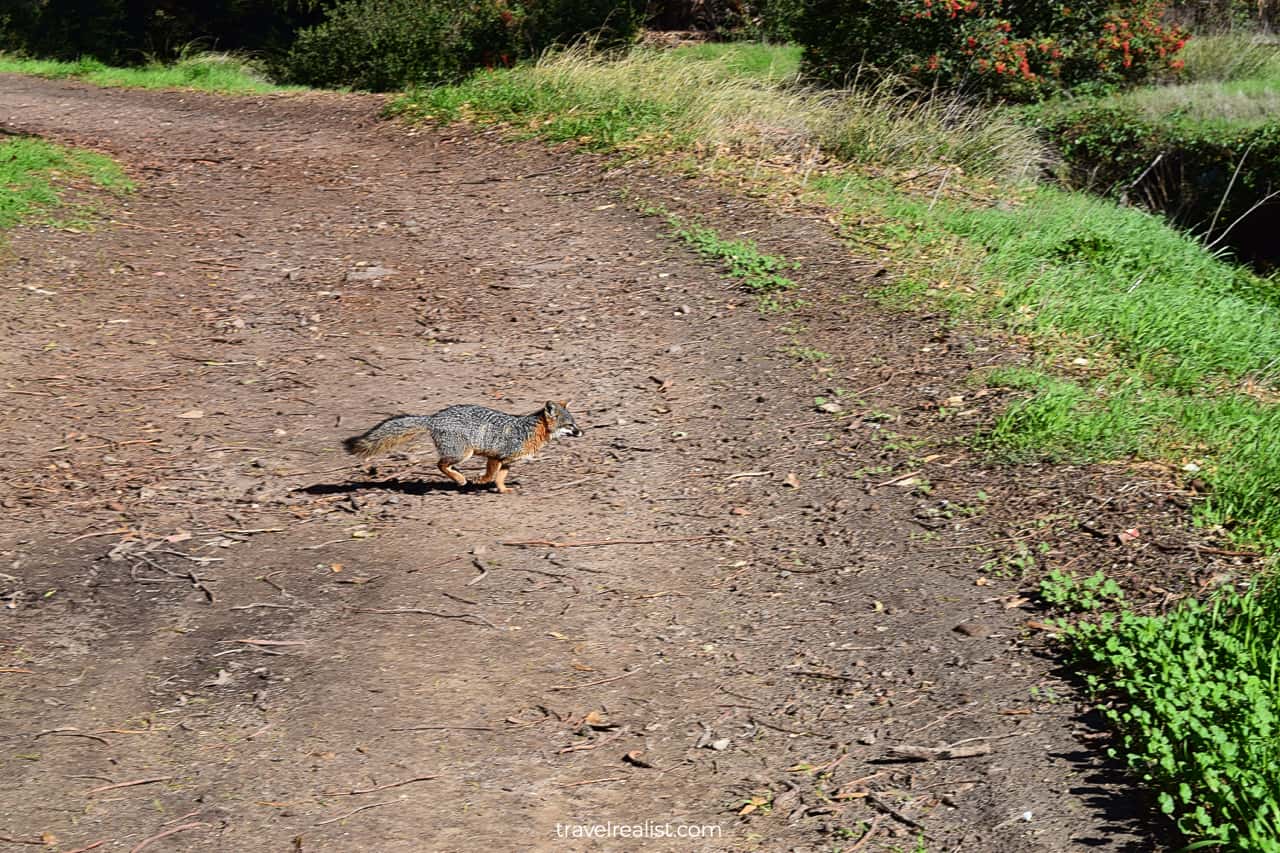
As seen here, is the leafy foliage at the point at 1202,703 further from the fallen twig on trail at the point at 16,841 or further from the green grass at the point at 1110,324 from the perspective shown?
the fallen twig on trail at the point at 16,841

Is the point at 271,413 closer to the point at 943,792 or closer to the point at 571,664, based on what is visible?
the point at 571,664

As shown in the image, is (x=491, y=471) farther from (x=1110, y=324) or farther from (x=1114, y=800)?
(x=1110, y=324)

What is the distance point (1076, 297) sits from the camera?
320 inches

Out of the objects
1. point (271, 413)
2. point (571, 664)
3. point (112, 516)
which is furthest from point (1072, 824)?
point (271, 413)

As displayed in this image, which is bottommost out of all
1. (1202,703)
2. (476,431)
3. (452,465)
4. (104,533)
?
(104,533)

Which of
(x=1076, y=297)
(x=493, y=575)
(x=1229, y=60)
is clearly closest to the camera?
(x=493, y=575)

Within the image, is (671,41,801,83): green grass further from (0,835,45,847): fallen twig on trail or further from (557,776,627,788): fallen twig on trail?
(0,835,45,847): fallen twig on trail

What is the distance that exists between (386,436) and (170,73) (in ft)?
42.9

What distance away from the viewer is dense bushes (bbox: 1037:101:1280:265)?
12.4 meters

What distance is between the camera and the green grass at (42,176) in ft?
31.2

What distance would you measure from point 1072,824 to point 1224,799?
0.45 m

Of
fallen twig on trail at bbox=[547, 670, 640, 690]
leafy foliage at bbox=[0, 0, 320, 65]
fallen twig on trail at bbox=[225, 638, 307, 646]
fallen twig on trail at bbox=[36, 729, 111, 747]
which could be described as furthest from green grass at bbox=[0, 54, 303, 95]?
fallen twig on trail at bbox=[547, 670, 640, 690]

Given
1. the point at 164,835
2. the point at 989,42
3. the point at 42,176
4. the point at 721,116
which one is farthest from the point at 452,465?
the point at 989,42

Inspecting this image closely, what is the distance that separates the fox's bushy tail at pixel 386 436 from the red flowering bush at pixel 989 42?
9.16m
